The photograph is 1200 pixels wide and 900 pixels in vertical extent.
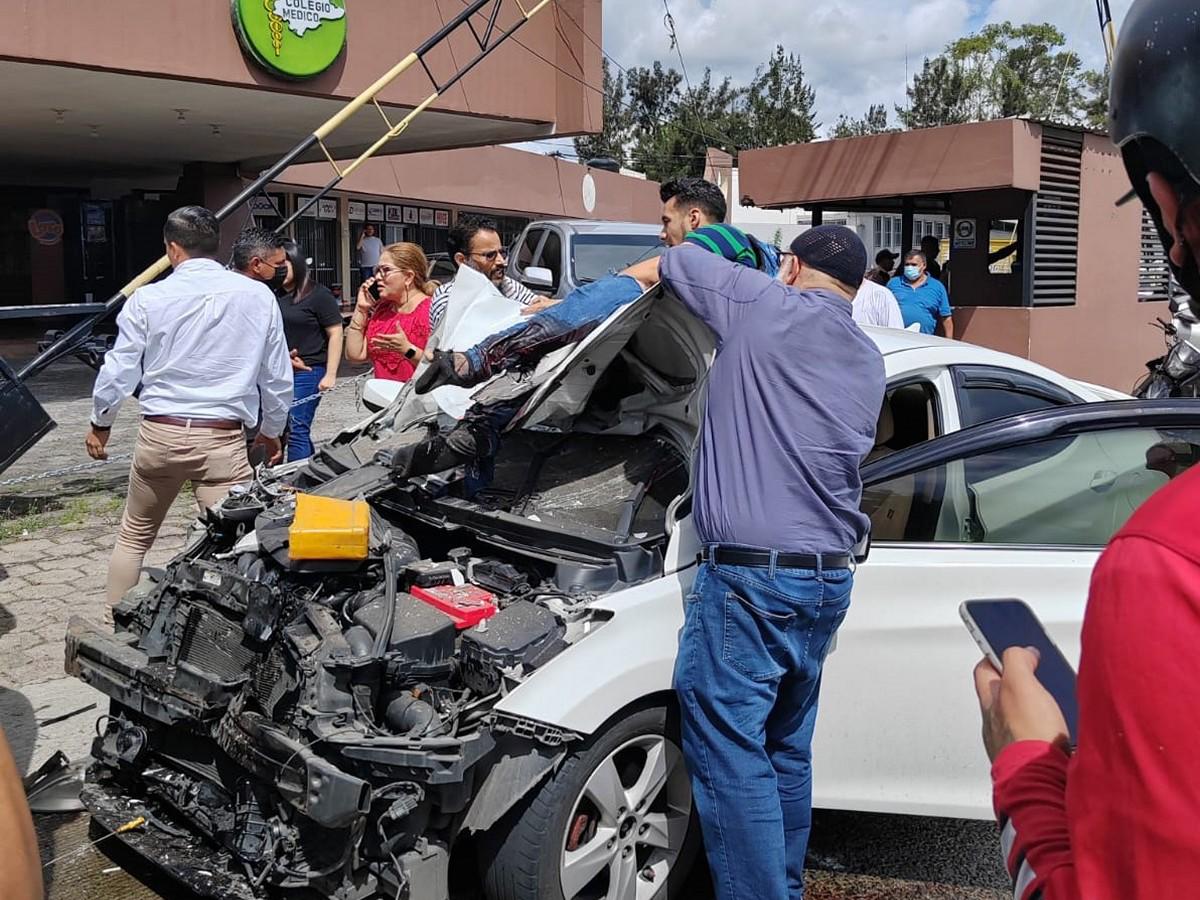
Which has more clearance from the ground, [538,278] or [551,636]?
[538,278]

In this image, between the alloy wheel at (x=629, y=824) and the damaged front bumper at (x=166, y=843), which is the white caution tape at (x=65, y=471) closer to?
the damaged front bumper at (x=166, y=843)

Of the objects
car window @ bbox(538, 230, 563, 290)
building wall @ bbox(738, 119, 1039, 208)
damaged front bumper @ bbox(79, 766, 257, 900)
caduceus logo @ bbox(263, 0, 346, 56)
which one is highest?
caduceus logo @ bbox(263, 0, 346, 56)

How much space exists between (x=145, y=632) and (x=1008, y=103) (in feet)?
139

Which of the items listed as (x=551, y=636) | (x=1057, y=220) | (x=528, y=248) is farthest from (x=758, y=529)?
(x=1057, y=220)

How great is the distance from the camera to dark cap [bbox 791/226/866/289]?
3.04 meters

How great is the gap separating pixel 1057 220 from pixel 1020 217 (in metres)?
0.42

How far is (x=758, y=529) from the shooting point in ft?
9.26

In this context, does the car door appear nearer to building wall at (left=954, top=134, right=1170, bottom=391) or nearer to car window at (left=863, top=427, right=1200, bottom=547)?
car window at (left=863, top=427, right=1200, bottom=547)

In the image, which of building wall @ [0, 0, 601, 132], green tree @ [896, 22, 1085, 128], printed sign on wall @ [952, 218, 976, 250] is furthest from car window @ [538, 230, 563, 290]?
green tree @ [896, 22, 1085, 128]

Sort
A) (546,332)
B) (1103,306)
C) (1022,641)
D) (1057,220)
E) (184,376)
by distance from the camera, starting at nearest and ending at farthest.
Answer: (1022,641), (546,332), (184,376), (1057,220), (1103,306)

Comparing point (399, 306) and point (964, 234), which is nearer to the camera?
point (399, 306)

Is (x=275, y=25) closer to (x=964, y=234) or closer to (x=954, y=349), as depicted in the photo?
(x=964, y=234)

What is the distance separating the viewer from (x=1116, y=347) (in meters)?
14.3

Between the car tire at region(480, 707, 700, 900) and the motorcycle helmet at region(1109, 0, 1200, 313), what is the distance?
215 centimetres
